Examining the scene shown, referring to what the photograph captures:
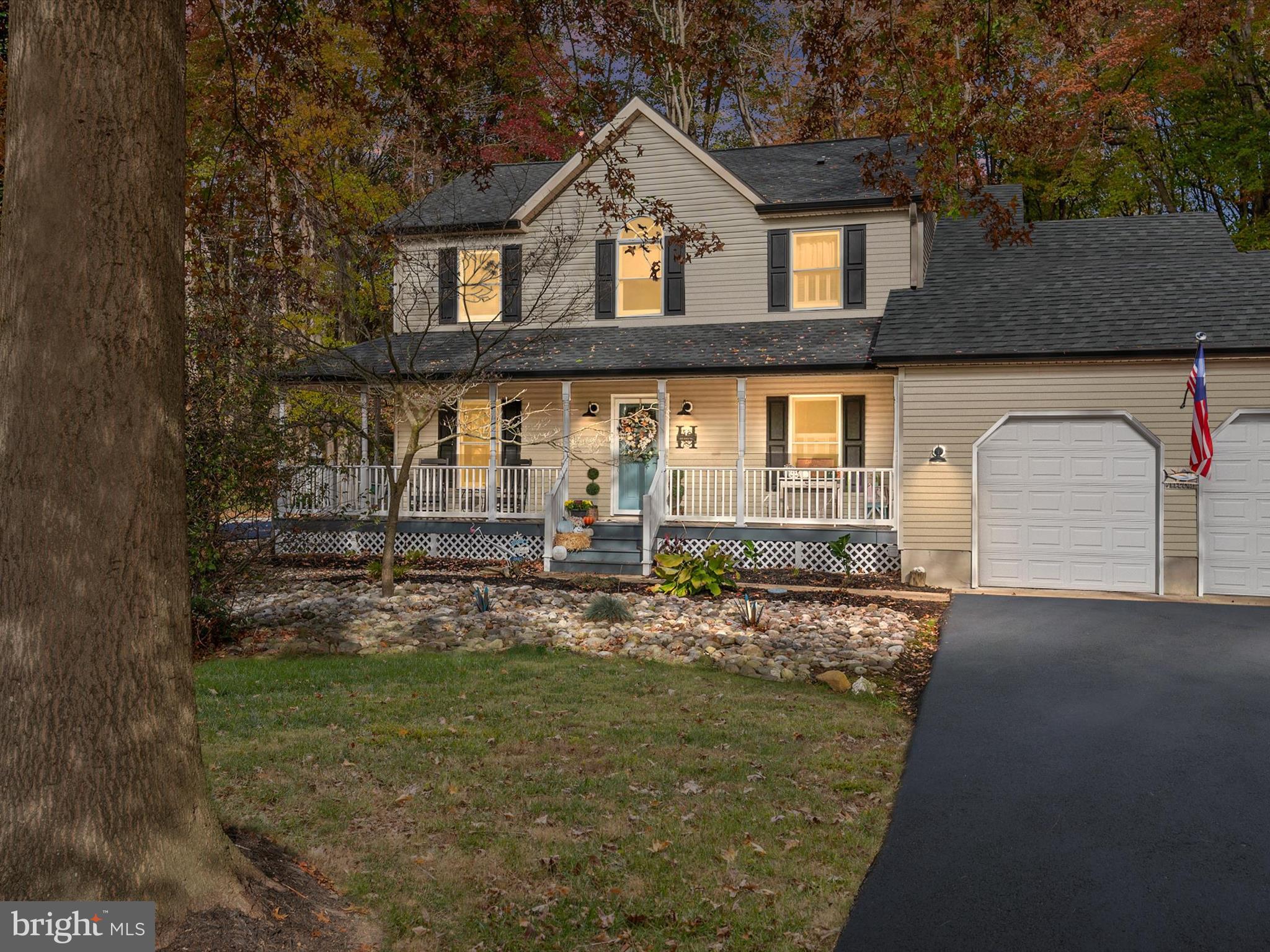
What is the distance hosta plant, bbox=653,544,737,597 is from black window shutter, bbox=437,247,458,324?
19.8 feet

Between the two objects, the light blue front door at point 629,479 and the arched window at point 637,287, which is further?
the arched window at point 637,287

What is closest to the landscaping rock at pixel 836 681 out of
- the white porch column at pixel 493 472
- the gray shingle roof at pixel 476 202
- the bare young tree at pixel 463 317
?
the bare young tree at pixel 463 317

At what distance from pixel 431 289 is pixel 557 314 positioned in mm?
2550

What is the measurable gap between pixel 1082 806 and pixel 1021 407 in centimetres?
957

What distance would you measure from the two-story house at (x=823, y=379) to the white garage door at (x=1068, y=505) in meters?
0.03

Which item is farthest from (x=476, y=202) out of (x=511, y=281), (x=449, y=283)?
(x=449, y=283)

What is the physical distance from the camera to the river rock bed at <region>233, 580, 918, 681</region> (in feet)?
32.4

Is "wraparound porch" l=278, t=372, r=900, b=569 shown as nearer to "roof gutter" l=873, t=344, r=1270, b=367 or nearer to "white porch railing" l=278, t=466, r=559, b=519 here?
"white porch railing" l=278, t=466, r=559, b=519

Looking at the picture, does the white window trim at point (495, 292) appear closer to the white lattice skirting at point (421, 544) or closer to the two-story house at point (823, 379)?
the two-story house at point (823, 379)

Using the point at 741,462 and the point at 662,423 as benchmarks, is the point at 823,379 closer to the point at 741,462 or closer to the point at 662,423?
the point at 741,462

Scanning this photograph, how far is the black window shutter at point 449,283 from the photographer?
16734 millimetres

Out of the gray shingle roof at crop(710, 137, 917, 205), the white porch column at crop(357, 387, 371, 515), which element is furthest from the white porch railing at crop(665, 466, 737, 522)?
the white porch column at crop(357, 387, 371, 515)

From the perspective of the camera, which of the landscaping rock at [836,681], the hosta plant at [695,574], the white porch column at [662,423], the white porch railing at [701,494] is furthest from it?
the white porch railing at [701,494]

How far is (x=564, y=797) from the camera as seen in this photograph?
5473 mm
